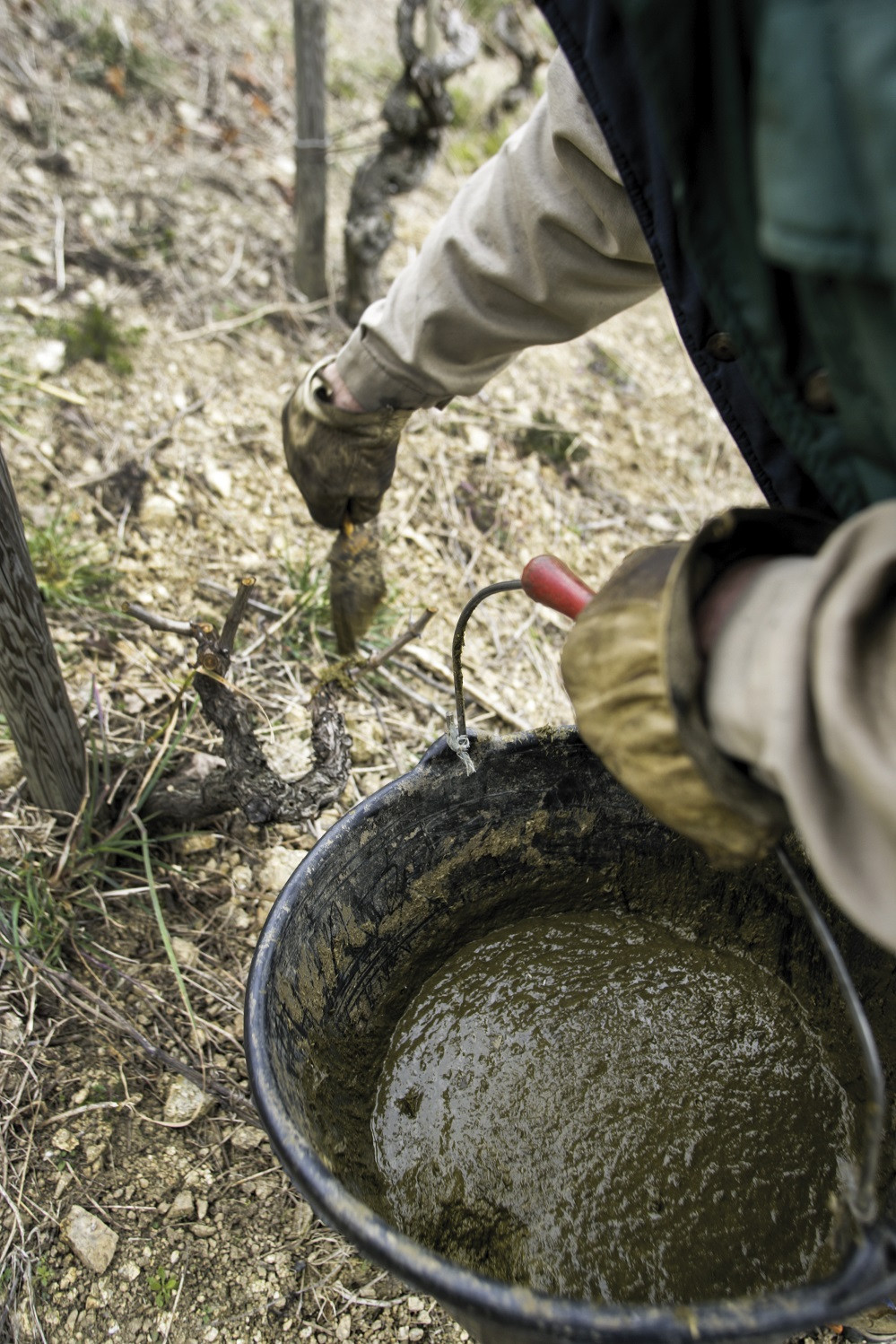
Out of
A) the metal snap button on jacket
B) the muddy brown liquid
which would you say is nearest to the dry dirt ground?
the muddy brown liquid

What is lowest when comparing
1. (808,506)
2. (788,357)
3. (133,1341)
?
(133,1341)

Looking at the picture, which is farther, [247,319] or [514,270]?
[247,319]

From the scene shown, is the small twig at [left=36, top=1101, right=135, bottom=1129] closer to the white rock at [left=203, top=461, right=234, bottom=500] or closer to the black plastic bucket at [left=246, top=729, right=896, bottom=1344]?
the black plastic bucket at [left=246, top=729, right=896, bottom=1344]

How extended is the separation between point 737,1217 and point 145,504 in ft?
7.14

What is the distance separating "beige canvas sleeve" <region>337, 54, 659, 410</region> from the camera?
132cm

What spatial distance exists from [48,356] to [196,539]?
0.80 metres

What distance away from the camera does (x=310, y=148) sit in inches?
115

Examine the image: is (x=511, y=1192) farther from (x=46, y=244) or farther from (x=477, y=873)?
(x=46, y=244)

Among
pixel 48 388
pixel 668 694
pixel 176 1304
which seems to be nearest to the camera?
pixel 668 694

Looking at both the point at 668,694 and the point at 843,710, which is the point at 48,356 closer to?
the point at 668,694

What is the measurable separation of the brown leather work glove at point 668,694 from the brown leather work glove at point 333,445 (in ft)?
3.38

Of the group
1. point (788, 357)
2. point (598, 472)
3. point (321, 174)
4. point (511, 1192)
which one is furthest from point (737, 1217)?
point (321, 174)

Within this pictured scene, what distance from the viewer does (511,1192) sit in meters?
1.34

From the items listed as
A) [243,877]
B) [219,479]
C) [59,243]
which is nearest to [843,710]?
[243,877]
